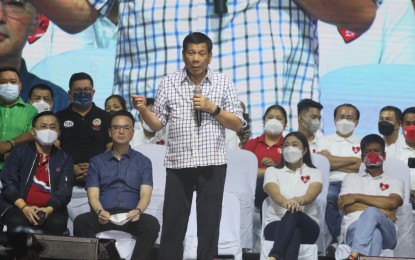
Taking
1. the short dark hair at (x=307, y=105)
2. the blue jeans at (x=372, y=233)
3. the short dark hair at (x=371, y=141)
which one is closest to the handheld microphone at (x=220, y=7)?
the short dark hair at (x=307, y=105)

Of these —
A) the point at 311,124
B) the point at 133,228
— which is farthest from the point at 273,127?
the point at 133,228

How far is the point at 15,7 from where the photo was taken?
7.55m

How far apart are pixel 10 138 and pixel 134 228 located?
1.17 metres

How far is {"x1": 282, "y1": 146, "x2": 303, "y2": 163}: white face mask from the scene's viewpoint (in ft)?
21.9

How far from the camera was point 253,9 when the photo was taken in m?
7.65

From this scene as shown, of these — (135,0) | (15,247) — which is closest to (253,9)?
(135,0)

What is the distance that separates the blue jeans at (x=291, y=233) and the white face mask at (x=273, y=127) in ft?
3.00

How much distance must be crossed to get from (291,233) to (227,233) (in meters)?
0.41

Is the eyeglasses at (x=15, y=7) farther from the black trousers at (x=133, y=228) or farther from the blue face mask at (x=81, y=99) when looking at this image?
the black trousers at (x=133, y=228)

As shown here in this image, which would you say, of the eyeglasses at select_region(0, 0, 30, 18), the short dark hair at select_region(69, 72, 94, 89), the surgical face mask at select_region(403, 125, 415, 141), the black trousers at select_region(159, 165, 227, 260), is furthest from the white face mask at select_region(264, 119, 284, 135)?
the eyeglasses at select_region(0, 0, 30, 18)

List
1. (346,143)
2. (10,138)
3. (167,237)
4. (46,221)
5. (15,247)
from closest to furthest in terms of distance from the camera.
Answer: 1. (15,247)
2. (167,237)
3. (46,221)
4. (10,138)
5. (346,143)

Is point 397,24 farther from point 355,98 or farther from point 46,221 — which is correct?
point 46,221

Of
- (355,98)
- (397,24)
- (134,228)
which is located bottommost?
(134,228)

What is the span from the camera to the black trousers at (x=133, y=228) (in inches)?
240
